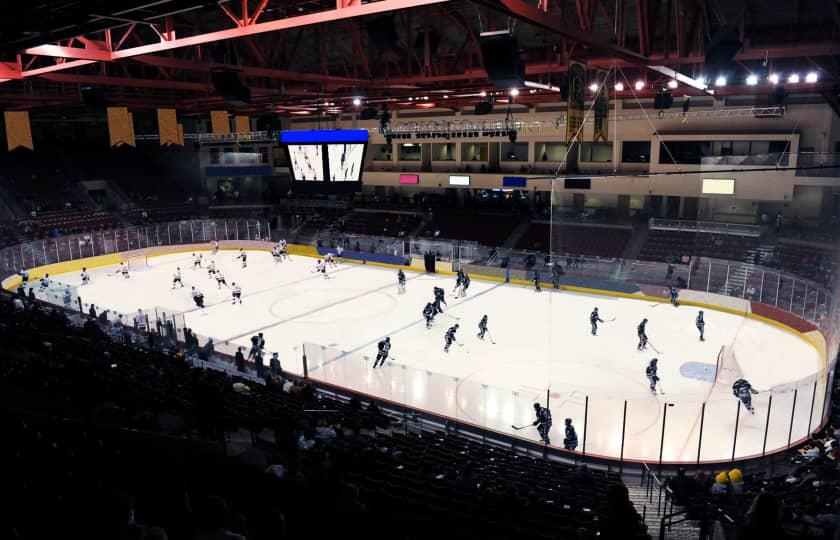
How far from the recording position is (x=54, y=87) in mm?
24500

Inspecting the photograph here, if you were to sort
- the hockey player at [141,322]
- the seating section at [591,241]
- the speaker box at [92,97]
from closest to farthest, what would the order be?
the hockey player at [141,322]
the speaker box at [92,97]
the seating section at [591,241]

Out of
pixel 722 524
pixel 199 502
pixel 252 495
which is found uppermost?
pixel 199 502

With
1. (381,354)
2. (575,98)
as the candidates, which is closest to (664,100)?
(575,98)

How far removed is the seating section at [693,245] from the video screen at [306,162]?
14.5 metres

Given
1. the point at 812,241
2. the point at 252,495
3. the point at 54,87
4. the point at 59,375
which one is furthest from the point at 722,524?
the point at 54,87

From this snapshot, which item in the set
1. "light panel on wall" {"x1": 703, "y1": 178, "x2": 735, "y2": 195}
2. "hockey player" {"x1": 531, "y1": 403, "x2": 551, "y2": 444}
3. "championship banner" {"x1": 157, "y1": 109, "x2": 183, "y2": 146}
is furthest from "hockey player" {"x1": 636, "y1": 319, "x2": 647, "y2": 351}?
"championship banner" {"x1": 157, "y1": 109, "x2": 183, "y2": 146}

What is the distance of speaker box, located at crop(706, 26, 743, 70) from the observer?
35.7 feet

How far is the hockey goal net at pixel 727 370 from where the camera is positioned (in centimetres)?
1455

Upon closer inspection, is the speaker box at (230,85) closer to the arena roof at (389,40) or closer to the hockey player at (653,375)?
the arena roof at (389,40)

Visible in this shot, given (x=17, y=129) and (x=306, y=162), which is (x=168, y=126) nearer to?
(x=17, y=129)

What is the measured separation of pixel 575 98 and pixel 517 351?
8.65m

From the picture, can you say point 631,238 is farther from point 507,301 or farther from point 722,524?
point 722,524

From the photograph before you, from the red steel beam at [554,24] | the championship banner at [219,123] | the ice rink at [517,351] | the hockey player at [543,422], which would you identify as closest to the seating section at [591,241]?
the ice rink at [517,351]

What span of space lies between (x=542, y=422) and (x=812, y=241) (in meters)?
10.7
